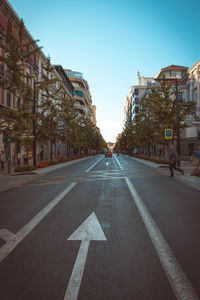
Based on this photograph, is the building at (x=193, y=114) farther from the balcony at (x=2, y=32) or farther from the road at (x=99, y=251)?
the road at (x=99, y=251)

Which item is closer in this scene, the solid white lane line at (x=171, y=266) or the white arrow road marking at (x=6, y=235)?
the solid white lane line at (x=171, y=266)

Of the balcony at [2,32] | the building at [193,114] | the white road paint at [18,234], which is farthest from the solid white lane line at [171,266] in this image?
the building at [193,114]

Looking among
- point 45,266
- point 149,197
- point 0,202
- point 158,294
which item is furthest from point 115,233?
point 0,202

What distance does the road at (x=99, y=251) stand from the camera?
2590 mm

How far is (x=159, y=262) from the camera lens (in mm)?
3193

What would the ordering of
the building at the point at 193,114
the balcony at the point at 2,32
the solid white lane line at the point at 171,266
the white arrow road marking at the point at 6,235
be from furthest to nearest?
the building at the point at 193,114 < the balcony at the point at 2,32 < the white arrow road marking at the point at 6,235 < the solid white lane line at the point at 171,266

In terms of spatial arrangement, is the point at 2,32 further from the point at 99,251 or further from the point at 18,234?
the point at 99,251

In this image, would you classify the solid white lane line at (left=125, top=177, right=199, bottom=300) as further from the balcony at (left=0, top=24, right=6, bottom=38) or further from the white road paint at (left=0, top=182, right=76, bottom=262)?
the balcony at (left=0, top=24, right=6, bottom=38)

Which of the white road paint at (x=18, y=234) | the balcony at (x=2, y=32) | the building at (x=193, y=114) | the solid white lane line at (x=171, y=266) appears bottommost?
the white road paint at (x=18, y=234)

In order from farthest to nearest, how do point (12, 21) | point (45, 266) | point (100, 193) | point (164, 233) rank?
point (12, 21) < point (100, 193) < point (164, 233) < point (45, 266)

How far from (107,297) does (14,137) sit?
54.5 ft

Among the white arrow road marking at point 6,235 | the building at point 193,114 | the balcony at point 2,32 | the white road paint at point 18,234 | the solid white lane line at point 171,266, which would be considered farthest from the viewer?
the building at point 193,114

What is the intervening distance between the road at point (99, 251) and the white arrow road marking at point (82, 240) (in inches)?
0.4

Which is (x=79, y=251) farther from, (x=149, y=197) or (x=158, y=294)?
(x=149, y=197)
